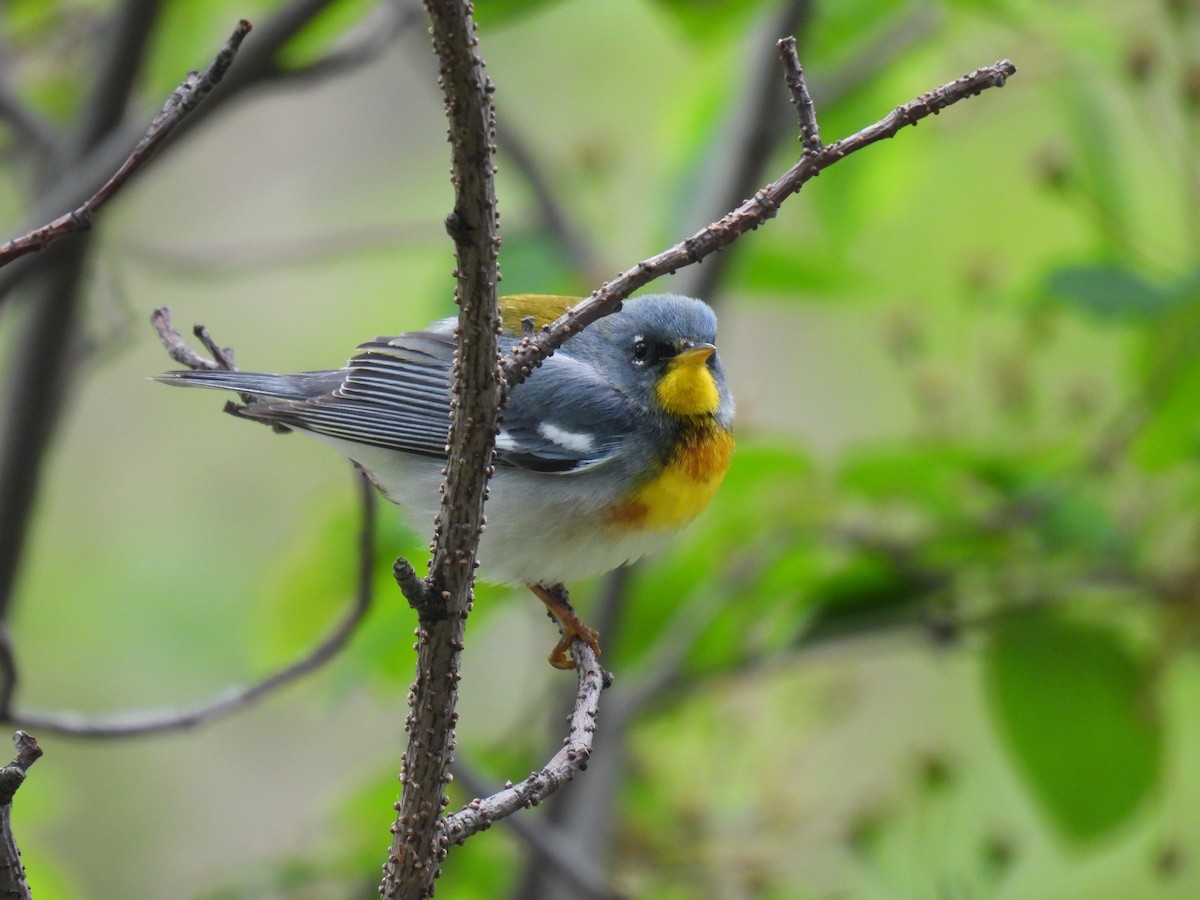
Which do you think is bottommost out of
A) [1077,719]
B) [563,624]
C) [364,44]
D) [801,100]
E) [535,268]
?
[1077,719]

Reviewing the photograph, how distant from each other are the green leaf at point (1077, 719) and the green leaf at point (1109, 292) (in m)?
0.77

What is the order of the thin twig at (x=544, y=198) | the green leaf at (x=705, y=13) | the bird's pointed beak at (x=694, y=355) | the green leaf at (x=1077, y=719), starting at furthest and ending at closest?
the thin twig at (x=544, y=198) → the green leaf at (x=705, y=13) → the green leaf at (x=1077, y=719) → the bird's pointed beak at (x=694, y=355)

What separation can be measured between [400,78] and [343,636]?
20.7 ft

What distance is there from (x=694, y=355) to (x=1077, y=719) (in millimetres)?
1243

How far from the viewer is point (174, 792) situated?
715cm

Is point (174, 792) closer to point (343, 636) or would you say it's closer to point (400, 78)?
point (400, 78)

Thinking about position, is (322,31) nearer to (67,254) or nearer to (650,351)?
(67,254)

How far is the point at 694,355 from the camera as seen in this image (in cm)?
275

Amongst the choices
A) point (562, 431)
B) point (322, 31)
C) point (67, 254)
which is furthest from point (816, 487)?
point (322, 31)

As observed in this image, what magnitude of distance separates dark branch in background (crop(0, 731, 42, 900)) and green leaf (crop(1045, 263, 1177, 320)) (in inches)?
86.8

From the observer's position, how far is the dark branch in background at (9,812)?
1137 mm

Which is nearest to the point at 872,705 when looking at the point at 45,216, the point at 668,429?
the point at 668,429

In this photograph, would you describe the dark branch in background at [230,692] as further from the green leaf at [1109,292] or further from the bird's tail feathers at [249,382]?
the green leaf at [1109,292]

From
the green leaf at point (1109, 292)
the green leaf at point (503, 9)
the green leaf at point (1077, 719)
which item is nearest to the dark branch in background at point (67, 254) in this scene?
the green leaf at point (503, 9)
